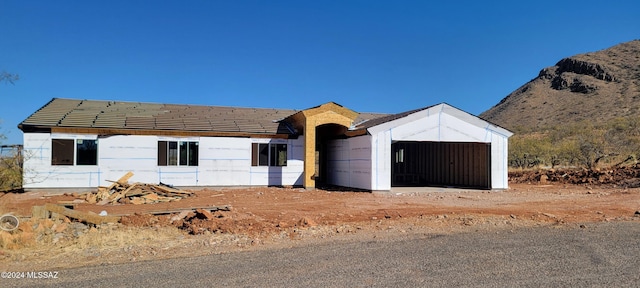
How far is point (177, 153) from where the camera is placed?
67.4ft

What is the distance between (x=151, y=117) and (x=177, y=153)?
2.52 meters

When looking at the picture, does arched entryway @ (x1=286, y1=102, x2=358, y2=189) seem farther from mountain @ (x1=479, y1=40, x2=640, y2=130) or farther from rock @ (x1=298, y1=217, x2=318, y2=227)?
mountain @ (x1=479, y1=40, x2=640, y2=130)

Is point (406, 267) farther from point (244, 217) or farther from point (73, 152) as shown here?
point (73, 152)

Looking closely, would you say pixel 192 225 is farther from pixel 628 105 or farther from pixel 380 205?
pixel 628 105

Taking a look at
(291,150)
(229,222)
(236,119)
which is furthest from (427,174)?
(229,222)

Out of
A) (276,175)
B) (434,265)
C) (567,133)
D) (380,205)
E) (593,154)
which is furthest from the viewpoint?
(567,133)

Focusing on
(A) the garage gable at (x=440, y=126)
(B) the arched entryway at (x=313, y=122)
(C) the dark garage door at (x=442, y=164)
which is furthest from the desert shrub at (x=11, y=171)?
(C) the dark garage door at (x=442, y=164)

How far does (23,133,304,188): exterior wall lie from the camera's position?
18641mm

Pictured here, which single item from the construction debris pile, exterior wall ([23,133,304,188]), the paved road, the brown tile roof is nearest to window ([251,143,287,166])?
exterior wall ([23,133,304,188])

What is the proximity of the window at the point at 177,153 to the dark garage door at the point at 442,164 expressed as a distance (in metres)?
10.3

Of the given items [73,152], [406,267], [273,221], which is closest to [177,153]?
[73,152]

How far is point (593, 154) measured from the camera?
30.7 meters

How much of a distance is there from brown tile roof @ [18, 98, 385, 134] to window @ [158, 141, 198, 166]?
0.68 meters

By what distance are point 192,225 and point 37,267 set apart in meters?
3.67
